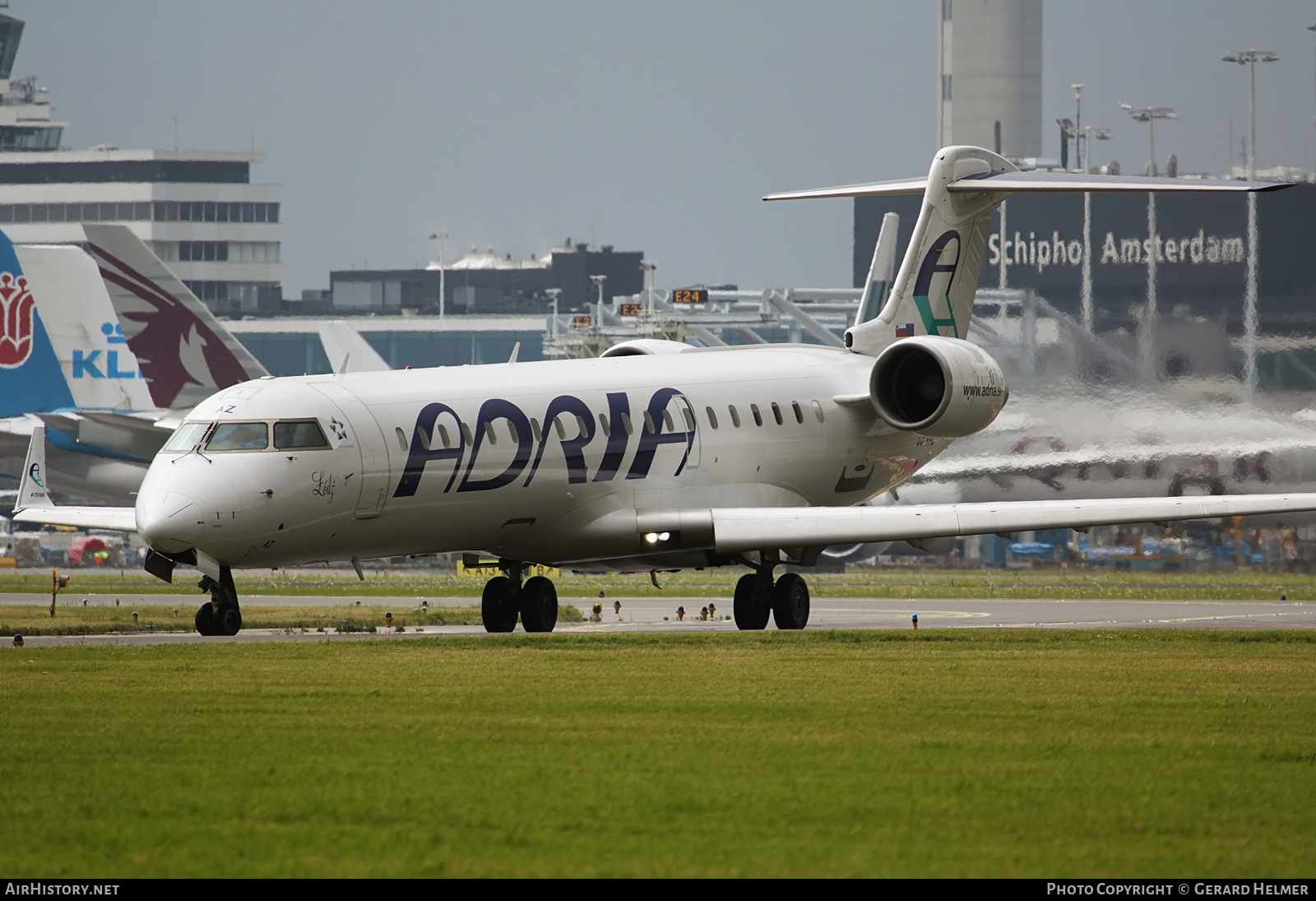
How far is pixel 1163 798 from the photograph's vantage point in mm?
11672

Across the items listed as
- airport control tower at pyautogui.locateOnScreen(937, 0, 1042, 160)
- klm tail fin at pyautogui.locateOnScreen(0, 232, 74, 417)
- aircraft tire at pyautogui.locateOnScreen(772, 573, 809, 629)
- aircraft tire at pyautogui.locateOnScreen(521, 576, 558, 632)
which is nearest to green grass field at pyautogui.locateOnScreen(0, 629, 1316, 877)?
aircraft tire at pyautogui.locateOnScreen(521, 576, 558, 632)

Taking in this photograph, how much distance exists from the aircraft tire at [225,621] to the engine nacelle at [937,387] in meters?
11.2

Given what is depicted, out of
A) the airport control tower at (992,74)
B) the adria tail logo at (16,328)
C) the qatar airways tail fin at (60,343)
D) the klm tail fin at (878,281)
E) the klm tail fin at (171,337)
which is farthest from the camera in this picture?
the airport control tower at (992,74)

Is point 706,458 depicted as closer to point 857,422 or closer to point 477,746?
point 857,422

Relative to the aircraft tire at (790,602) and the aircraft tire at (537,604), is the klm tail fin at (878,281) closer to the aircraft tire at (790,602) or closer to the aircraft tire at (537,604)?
the aircraft tire at (790,602)

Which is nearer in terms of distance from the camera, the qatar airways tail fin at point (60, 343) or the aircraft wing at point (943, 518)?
the aircraft wing at point (943, 518)

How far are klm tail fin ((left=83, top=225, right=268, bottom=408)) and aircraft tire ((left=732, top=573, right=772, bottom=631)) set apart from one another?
75.0ft

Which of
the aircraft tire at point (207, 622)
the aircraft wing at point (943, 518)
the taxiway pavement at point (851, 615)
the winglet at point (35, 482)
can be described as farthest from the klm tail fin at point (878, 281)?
the aircraft tire at point (207, 622)

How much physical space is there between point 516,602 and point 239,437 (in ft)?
21.1

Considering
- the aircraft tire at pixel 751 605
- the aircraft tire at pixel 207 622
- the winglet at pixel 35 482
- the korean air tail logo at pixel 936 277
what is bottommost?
the aircraft tire at pixel 751 605

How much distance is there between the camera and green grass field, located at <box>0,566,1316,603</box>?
147 feet

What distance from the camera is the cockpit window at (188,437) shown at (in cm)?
2430
